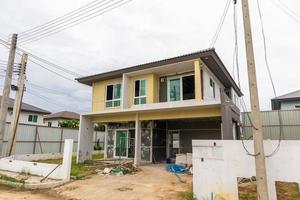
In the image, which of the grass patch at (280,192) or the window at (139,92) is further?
the window at (139,92)

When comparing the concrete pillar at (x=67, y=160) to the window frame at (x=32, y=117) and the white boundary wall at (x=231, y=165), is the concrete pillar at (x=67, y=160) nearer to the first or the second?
the white boundary wall at (x=231, y=165)

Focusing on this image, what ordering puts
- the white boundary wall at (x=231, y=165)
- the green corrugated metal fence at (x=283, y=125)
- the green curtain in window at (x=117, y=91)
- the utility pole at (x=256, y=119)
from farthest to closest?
the green corrugated metal fence at (x=283, y=125), the green curtain in window at (x=117, y=91), the white boundary wall at (x=231, y=165), the utility pole at (x=256, y=119)

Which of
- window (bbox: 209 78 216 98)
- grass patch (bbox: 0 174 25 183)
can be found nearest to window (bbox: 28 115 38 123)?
grass patch (bbox: 0 174 25 183)

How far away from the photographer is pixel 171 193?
7.83m

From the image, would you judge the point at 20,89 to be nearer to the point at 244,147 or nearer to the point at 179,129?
the point at 179,129

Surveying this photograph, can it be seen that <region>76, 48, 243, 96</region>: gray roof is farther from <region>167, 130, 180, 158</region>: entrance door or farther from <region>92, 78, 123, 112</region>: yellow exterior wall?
<region>167, 130, 180, 158</region>: entrance door

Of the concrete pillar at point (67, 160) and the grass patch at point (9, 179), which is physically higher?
the concrete pillar at point (67, 160)

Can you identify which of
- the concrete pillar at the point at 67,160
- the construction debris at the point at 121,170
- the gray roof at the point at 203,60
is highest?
the gray roof at the point at 203,60

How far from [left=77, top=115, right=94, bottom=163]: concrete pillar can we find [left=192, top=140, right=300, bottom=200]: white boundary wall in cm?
1127

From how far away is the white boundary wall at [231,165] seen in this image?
5.65 m

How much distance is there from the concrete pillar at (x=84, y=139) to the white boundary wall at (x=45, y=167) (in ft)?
14.5

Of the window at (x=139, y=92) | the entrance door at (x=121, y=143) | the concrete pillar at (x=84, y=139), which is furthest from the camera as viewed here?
the entrance door at (x=121, y=143)

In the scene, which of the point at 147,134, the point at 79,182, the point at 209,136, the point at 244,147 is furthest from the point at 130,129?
the point at 244,147

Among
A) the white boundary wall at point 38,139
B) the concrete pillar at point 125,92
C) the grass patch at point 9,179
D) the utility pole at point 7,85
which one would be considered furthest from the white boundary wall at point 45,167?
the concrete pillar at point 125,92
